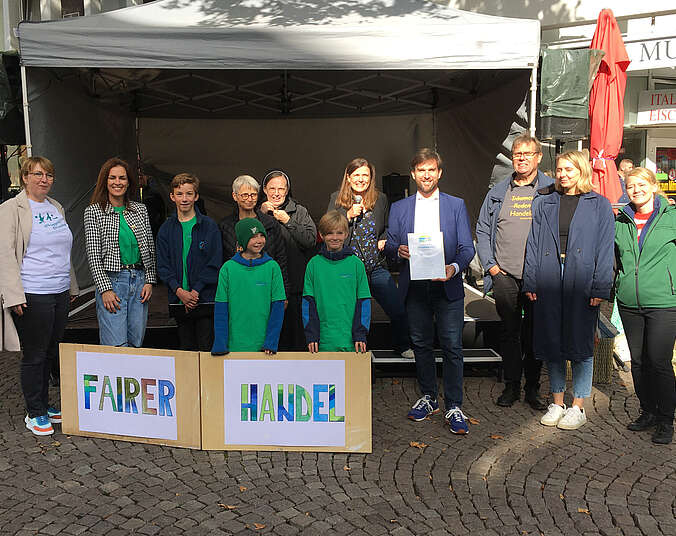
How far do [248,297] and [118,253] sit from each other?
1.00m

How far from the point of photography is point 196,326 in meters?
4.32

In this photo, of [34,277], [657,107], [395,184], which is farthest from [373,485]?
[657,107]

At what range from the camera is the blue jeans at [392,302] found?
4855 mm

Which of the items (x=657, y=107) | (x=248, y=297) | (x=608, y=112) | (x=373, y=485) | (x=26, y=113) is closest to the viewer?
(x=373, y=485)

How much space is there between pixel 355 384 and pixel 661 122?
989 cm


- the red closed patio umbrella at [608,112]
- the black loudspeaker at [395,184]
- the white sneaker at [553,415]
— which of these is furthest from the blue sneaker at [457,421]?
the black loudspeaker at [395,184]

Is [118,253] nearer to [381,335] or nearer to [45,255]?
[45,255]

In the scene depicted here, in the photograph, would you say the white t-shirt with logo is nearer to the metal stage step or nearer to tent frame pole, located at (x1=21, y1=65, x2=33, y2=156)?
tent frame pole, located at (x1=21, y1=65, x2=33, y2=156)

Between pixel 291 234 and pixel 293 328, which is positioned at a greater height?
pixel 291 234

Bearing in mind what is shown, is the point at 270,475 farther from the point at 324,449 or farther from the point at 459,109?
the point at 459,109

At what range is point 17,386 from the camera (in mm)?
5145

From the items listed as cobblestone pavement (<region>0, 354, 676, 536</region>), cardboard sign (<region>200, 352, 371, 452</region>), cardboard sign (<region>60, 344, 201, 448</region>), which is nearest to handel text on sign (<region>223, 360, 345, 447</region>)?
cardboard sign (<region>200, 352, 371, 452</region>)

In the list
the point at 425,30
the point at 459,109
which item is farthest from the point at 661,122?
the point at 425,30

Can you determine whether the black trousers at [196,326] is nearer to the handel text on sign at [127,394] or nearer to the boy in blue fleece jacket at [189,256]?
the boy in blue fleece jacket at [189,256]
